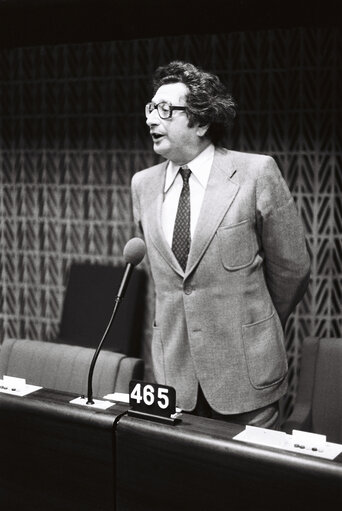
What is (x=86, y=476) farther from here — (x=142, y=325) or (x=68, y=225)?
(x=68, y=225)

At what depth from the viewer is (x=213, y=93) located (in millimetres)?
2387

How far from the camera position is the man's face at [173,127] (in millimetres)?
2312

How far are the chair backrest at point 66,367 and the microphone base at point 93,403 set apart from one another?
0.80m

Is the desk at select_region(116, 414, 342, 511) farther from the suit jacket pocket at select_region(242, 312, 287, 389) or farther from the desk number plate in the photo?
the suit jacket pocket at select_region(242, 312, 287, 389)

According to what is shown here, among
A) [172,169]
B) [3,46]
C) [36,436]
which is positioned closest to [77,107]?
[3,46]

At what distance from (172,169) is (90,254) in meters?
1.85

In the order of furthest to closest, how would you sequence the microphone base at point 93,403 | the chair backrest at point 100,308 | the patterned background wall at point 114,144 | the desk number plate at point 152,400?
the chair backrest at point 100,308 → the patterned background wall at point 114,144 → the microphone base at point 93,403 → the desk number plate at point 152,400

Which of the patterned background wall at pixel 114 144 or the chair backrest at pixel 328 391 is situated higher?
the patterned background wall at pixel 114 144

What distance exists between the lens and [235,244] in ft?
7.36

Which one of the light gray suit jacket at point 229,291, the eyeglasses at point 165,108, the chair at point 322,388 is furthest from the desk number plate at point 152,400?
the chair at point 322,388

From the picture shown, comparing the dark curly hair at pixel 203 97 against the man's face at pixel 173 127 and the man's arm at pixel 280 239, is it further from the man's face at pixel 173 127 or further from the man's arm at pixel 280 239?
the man's arm at pixel 280 239

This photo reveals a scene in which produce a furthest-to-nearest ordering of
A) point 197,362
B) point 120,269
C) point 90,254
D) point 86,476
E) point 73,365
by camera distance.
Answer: point 90,254 → point 120,269 → point 73,365 → point 197,362 → point 86,476

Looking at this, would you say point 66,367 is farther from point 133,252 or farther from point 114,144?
point 114,144

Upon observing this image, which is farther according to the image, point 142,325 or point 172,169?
point 142,325
